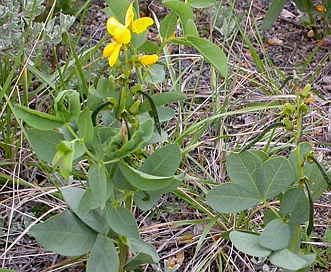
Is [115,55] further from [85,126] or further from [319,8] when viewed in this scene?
[319,8]

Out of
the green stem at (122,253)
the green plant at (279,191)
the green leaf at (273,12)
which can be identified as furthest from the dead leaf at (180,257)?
the green leaf at (273,12)

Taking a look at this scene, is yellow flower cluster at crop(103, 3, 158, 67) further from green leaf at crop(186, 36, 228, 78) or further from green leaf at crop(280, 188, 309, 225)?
green leaf at crop(280, 188, 309, 225)

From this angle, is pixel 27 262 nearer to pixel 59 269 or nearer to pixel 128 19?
pixel 59 269

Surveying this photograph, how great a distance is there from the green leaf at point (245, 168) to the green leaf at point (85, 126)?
316 mm

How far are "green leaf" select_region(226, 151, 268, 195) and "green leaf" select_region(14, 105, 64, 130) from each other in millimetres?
362

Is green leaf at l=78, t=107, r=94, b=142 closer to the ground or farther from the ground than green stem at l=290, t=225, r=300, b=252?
farther from the ground

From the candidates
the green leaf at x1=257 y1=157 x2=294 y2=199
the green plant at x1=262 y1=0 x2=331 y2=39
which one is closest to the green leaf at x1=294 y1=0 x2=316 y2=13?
the green plant at x1=262 y1=0 x2=331 y2=39

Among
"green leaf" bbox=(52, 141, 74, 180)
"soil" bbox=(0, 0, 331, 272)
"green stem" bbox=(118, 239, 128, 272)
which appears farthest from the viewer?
"soil" bbox=(0, 0, 331, 272)

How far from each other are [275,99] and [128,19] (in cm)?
108

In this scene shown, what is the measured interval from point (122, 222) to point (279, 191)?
32 cm

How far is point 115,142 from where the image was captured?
1.14 metres

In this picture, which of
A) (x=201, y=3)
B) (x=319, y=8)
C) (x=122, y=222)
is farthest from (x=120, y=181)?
(x=319, y=8)

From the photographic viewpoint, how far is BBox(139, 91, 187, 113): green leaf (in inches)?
48.1

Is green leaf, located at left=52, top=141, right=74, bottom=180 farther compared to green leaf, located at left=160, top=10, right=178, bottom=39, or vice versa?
green leaf, located at left=160, top=10, right=178, bottom=39
